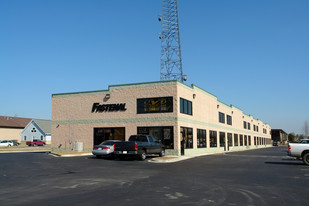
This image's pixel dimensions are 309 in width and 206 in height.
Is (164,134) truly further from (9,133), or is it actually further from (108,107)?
(9,133)

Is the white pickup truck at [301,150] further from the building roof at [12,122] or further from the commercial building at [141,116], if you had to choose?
the building roof at [12,122]

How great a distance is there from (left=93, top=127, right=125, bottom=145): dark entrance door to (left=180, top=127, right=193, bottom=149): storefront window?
266 inches

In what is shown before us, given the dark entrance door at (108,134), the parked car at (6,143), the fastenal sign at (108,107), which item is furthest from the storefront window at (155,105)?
the parked car at (6,143)

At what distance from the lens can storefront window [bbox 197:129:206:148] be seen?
116ft

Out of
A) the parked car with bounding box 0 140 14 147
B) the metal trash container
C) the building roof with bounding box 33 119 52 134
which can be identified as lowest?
the parked car with bounding box 0 140 14 147

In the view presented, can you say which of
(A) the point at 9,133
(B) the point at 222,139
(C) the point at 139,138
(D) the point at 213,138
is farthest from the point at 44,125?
(C) the point at 139,138

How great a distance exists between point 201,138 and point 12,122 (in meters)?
70.4

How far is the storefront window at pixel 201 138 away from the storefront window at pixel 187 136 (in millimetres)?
2509

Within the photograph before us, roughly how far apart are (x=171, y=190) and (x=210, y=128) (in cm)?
3080

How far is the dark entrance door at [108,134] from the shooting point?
108 feet

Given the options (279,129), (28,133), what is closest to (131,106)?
(28,133)

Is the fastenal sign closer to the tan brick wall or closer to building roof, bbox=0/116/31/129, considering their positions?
building roof, bbox=0/116/31/129

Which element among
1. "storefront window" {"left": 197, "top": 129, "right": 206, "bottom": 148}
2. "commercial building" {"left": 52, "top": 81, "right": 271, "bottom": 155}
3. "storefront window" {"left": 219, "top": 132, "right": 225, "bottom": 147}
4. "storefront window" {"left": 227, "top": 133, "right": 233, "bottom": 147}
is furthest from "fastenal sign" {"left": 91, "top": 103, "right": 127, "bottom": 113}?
"storefront window" {"left": 227, "top": 133, "right": 233, "bottom": 147}

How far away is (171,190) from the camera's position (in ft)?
33.4
